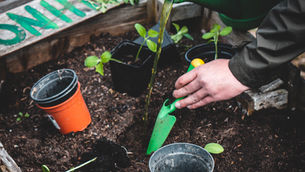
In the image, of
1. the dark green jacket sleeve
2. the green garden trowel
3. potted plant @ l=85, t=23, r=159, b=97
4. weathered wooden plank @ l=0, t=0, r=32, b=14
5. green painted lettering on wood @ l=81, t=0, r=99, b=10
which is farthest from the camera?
green painted lettering on wood @ l=81, t=0, r=99, b=10

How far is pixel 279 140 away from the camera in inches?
62.2

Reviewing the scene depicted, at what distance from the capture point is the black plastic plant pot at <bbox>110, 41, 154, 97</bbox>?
5.97ft

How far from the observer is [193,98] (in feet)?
4.19

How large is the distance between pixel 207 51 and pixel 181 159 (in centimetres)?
92

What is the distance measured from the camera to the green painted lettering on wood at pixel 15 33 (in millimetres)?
1990

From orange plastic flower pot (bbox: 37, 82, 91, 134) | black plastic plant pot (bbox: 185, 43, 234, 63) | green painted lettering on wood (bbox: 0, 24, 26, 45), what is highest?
green painted lettering on wood (bbox: 0, 24, 26, 45)

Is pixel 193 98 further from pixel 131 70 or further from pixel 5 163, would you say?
pixel 5 163

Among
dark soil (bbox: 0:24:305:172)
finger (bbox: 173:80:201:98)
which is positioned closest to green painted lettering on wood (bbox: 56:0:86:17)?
dark soil (bbox: 0:24:305:172)

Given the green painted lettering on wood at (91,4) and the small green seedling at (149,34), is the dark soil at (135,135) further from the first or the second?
the green painted lettering on wood at (91,4)

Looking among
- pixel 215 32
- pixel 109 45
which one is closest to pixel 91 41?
pixel 109 45

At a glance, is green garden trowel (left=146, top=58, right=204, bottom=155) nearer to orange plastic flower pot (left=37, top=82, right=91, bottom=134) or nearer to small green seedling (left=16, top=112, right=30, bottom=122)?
orange plastic flower pot (left=37, top=82, right=91, bottom=134)

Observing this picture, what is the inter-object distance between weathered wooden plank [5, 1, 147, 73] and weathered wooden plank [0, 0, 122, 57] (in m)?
0.10

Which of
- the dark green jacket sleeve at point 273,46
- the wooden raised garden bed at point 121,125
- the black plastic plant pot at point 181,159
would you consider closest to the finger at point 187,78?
the dark green jacket sleeve at point 273,46

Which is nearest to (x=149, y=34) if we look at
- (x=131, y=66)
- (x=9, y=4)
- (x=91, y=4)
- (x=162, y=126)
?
(x=131, y=66)
